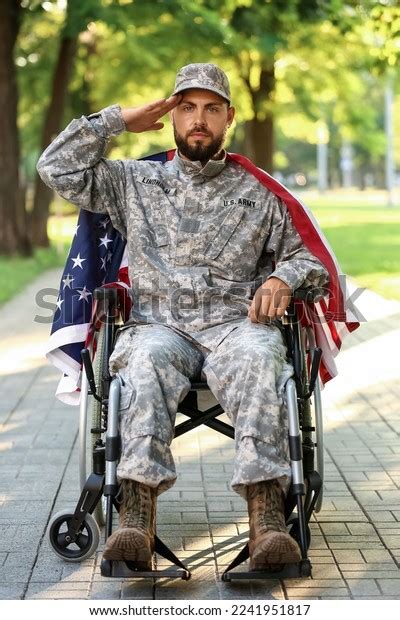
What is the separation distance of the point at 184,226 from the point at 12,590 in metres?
1.56

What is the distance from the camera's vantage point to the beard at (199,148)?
4840 mm

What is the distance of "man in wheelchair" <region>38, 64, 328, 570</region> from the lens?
13.9 ft

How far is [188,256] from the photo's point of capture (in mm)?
4738

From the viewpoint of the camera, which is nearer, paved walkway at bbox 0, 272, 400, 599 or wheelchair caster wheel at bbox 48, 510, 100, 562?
paved walkway at bbox 0, 272, 400, 599

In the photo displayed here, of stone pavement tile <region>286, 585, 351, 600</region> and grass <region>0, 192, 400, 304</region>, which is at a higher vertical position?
stone pavement tile <region>286, 585, 351, 600</region>

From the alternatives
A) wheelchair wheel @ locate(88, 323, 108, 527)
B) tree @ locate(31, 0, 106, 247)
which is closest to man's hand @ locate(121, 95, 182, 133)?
wheelchair wheel @ locate(88, 323, 108, 527)

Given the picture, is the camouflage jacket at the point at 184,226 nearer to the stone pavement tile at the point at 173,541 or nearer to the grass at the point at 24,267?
the stone pavement tile at the point at 173,541

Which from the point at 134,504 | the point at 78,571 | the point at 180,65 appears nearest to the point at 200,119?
the point at 134,504

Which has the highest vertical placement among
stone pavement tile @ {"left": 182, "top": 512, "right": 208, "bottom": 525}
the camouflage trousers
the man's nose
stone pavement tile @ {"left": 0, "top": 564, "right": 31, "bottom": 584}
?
the man's nose

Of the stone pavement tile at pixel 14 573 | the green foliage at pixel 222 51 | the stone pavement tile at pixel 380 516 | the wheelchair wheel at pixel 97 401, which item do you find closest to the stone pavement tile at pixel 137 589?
the stone pavement tile at pixel 14 573

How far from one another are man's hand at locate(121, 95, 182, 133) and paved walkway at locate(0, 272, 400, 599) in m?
1.64

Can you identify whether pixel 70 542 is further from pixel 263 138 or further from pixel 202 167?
pixel 263 138

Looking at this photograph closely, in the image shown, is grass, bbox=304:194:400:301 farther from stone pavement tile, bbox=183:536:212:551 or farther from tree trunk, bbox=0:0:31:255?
stone pavement tile, bbox=183:536:212:551

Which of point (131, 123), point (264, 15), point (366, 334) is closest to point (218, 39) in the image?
point (264, 15)
